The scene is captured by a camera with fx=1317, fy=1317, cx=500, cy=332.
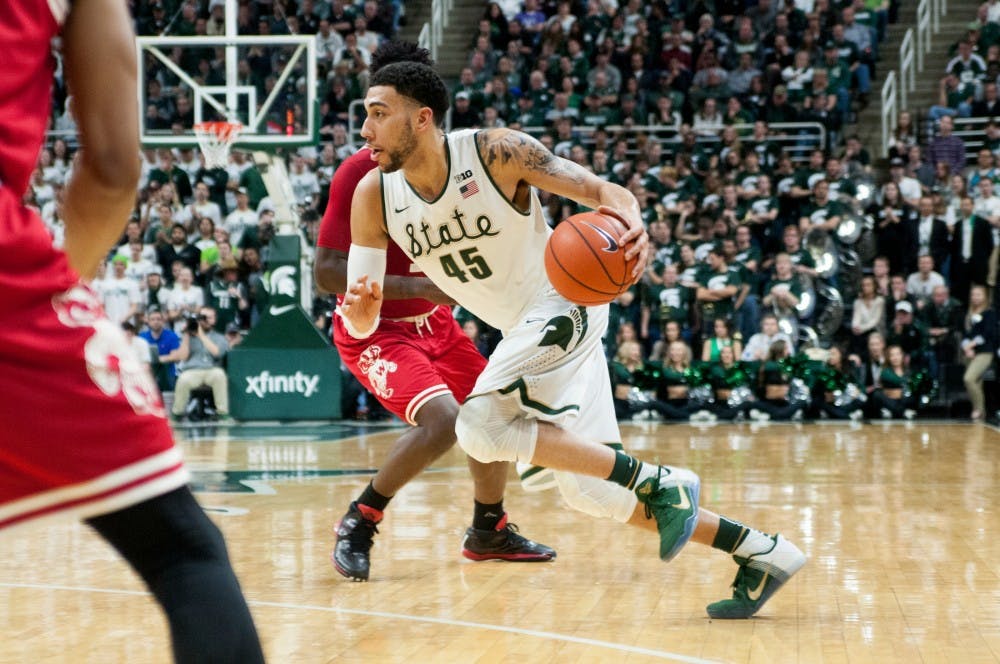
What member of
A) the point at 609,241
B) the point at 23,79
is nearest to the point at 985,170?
the point at 609,241

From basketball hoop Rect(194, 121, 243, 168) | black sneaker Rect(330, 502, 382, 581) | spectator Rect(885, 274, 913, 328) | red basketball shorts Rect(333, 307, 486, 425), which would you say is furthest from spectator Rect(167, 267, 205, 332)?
black sneaker Rect(330, 502, 382, 581)

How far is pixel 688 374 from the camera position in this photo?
1455 centimetres

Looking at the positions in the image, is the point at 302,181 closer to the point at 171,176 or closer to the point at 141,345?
the point at 171,176

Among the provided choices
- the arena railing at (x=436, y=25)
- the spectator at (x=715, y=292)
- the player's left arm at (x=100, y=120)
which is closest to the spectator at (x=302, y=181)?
the arena railing at (x=436, y=25)

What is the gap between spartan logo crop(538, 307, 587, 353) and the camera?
4.58 m

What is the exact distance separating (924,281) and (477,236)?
11.3m

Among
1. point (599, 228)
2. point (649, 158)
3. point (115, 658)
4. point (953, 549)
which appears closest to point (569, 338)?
point (599, 228)

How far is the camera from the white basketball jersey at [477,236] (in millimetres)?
4824

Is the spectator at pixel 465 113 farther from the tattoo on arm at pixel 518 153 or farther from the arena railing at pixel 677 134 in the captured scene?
the tattoo on arm at pixel 518 153

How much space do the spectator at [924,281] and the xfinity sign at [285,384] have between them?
6779 mm

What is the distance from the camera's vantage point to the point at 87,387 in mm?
1705

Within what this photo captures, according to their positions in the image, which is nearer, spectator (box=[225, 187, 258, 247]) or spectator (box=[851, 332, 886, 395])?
spectator (box=[851, 332, 886, 395])

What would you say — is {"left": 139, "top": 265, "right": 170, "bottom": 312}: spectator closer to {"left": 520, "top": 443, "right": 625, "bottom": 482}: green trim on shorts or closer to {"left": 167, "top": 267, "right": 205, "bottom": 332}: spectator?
{"left": 167, "top": 267, "right": 205, "bottom": 332}: spectator

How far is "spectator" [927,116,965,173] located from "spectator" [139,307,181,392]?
969 centimetres
